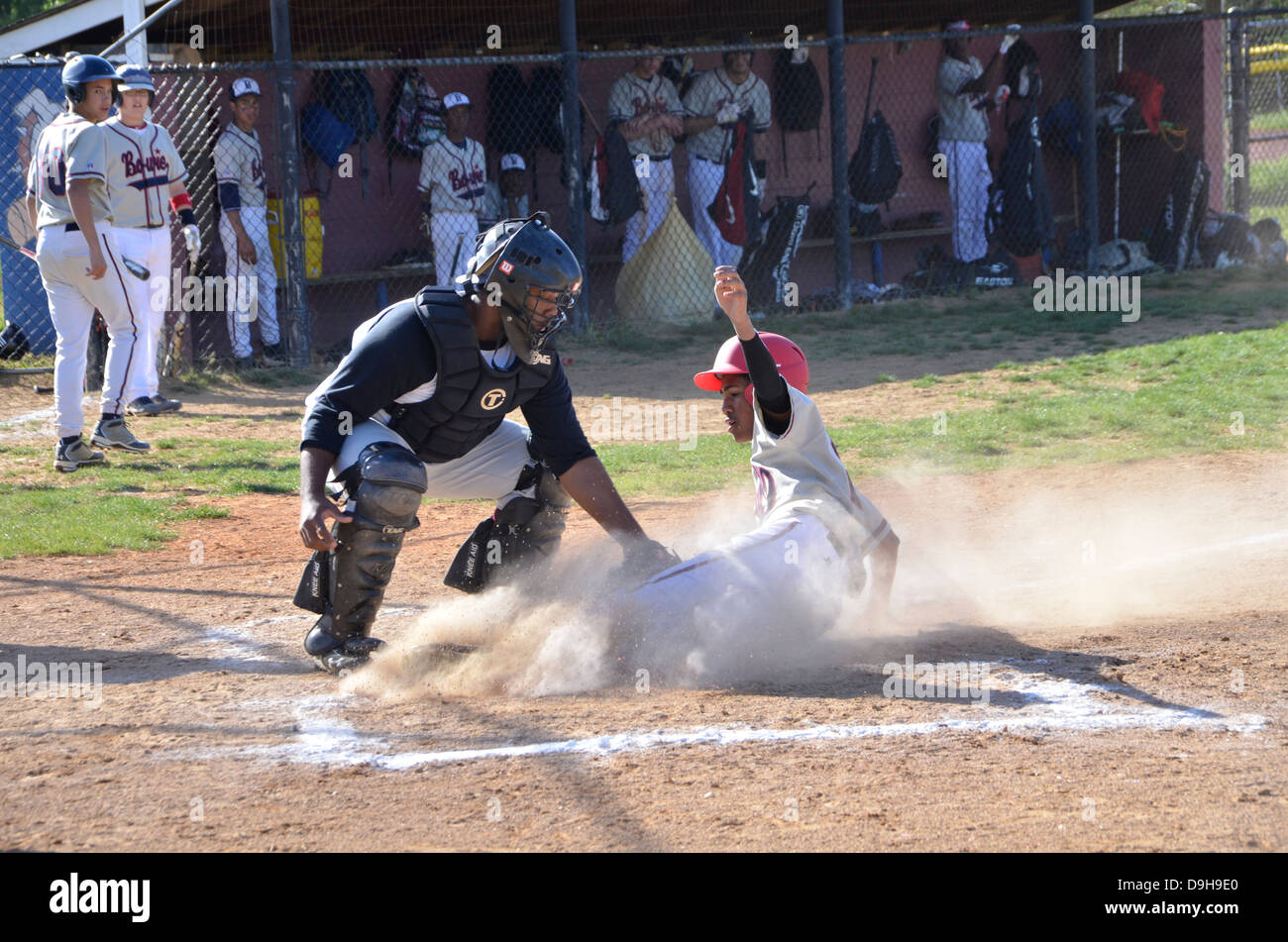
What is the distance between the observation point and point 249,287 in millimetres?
11484

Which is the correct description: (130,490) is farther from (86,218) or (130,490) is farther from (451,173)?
(451,173)

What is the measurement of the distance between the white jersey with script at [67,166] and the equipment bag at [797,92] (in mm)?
8361

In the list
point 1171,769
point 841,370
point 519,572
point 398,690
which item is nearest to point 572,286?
point 519,572

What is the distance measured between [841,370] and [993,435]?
2.69m

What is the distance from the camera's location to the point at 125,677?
176 inches

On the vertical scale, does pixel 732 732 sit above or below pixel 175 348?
below

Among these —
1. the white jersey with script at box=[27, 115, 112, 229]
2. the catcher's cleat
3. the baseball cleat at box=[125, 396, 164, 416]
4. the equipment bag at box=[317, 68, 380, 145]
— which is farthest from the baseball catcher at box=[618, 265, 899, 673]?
the equipment bag at box=[317, 68, 380, 145]

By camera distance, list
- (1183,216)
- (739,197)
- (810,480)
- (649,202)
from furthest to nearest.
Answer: (1183,216), (739,197), (649,202), (810,480)

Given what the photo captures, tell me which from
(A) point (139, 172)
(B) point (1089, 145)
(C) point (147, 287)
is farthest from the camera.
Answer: (B) point (1089, 145)

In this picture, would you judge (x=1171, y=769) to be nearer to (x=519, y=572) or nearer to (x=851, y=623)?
(x=851, y=623)

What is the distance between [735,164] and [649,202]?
3.31 ft

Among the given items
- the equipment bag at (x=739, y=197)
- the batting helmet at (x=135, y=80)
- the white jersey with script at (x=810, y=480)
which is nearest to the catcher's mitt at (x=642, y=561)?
the white jersey with script at (x=810, y=480)

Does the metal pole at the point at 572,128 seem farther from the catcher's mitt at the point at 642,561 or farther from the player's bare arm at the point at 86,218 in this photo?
the catcher's mitt at the point at 642,561

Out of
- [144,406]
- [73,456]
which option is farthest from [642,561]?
[144,406]
